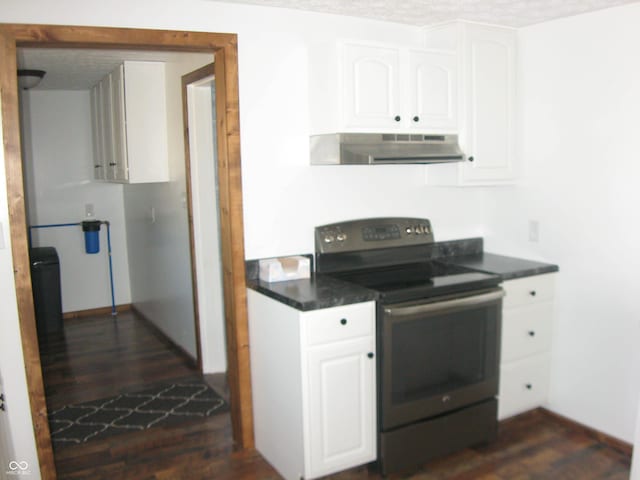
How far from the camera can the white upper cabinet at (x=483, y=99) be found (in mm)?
3061

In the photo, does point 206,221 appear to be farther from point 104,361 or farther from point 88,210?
point 88,210

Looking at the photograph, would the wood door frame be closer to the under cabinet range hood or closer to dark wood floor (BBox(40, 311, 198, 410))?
the under cabinet range hood

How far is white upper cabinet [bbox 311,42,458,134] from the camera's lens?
2740mm

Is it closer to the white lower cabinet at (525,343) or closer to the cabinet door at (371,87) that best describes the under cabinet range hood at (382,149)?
the cabinet door at (371,87)

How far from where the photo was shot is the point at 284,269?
2.90 m

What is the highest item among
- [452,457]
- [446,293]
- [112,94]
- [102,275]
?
[112,94]

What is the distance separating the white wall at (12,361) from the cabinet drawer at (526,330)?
7.78 feet

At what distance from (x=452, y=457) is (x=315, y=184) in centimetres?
158

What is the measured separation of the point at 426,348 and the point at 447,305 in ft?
0.75

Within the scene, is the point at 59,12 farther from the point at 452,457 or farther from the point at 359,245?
the point at 452,457

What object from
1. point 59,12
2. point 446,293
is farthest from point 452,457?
point 59,12

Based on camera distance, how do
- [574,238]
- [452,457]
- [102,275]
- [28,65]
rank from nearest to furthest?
[452,457] → [574,238] → [28,65] → [102,275]

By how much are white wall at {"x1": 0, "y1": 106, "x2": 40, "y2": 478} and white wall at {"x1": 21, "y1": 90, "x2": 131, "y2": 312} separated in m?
3.29

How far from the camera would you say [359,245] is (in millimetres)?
3193
